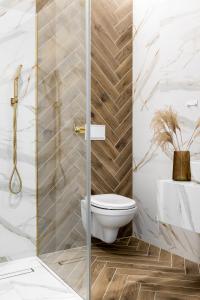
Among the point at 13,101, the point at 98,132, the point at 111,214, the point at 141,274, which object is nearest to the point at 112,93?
the point at 98,132

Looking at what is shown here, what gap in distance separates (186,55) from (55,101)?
1272mm

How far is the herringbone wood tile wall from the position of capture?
318 cm

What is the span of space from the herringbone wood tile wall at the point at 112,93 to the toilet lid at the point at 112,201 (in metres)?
0.32

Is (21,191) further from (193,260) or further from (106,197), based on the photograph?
(193,260)

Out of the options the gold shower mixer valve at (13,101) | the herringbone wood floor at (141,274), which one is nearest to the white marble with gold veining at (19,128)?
the gold shower mixer valve at (13,101)

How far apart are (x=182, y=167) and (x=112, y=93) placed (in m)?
1.23

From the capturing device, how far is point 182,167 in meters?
2.44

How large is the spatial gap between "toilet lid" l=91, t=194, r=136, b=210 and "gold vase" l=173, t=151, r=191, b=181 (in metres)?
0.46

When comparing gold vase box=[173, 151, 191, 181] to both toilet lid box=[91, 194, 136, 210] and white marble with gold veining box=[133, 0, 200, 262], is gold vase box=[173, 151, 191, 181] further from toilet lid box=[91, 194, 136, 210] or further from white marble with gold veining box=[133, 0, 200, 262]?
toilet lid box=[91, 194, 136, 210]

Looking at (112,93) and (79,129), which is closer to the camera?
(79,129)

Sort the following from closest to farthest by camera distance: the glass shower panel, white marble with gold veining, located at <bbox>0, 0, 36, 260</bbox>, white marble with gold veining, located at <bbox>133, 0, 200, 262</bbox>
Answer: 1. the glass shower panel
2. white marble with gold veining, located at <bbox>0, 0, 36, 260</bbox>
3. white marble with gold veining, located at <bbox>133, 0, 200, 262</bbox>

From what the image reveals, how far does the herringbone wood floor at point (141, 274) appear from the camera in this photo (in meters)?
2.06

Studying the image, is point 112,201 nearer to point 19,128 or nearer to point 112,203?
point 112,203

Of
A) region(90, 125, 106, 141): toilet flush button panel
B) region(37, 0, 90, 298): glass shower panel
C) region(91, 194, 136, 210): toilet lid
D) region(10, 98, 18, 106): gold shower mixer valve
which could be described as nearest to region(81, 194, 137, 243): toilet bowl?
region(91, 194, 136, 210): toilet lid
